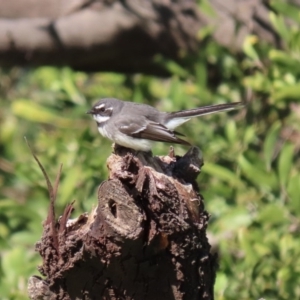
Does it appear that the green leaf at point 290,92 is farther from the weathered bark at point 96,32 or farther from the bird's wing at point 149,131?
the weathered bark at point 96,32

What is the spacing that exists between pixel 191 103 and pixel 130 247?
271cm

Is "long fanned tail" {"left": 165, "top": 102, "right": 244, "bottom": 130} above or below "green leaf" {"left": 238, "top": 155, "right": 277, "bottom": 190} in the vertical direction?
above

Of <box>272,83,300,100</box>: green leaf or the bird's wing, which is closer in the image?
the bird's wing

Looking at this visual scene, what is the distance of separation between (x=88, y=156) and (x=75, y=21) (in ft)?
4.05

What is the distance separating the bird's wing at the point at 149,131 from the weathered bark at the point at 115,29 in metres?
1.43

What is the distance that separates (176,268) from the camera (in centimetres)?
294

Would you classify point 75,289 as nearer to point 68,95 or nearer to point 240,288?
point 240,288

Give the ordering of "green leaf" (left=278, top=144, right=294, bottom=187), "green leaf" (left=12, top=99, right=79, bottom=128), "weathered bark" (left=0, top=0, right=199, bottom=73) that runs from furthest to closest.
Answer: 1. "weathered bark" (left=0, top=0, right=199, bottom=73)
2. "green leaf" (left=12, top=99, right=79, bottom=128)
3. "green leaf" (left=278, top=144, right=294, bottom=187)

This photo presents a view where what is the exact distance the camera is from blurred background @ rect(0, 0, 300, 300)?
4.53 metres

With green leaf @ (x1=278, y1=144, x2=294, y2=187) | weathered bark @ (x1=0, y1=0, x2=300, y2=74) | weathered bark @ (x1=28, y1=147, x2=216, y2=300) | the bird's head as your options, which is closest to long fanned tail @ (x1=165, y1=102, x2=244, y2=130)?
the bird's head

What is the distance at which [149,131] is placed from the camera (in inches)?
172

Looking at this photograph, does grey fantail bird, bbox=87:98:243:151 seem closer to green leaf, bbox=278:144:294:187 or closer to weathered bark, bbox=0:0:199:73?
green leaf, bbox=278:144:294:187

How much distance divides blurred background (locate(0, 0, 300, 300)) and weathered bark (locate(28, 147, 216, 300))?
1144 millimetres

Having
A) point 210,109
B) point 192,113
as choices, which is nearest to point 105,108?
point 192,113
